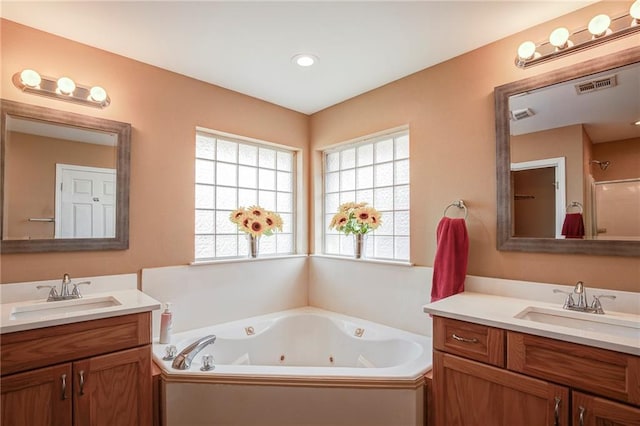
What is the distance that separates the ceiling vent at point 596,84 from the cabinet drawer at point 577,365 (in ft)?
4.21

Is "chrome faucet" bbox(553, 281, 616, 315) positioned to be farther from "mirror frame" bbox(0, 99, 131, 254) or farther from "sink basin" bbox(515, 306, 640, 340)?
"mirror frame" bbox(0, 99, 131, 254)

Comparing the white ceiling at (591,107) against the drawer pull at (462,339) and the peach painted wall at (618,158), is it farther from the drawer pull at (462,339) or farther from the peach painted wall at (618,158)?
the drawer pull at (462,339)

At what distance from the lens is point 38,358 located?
1.46 meters

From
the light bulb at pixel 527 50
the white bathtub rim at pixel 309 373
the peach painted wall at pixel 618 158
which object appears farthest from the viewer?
the light bulb at pixel 527 50

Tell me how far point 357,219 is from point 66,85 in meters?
2.11

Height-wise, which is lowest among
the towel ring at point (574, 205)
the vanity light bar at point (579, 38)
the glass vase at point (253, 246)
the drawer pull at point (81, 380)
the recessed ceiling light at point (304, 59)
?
the drawer pull at point (81, 380)


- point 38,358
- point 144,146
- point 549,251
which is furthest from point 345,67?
point 38,358

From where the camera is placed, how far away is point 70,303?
183 centimetres

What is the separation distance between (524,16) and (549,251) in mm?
1292

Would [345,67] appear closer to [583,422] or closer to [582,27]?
[582,27]

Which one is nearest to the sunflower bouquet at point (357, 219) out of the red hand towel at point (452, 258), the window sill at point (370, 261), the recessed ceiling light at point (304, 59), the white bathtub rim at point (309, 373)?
the window sill at point (370, 261)

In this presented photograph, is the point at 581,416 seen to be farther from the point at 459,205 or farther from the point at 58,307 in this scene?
the point at 58,307

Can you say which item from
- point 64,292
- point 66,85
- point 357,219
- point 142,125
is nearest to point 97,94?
point 66,85

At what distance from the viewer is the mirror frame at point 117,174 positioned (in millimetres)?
1799
